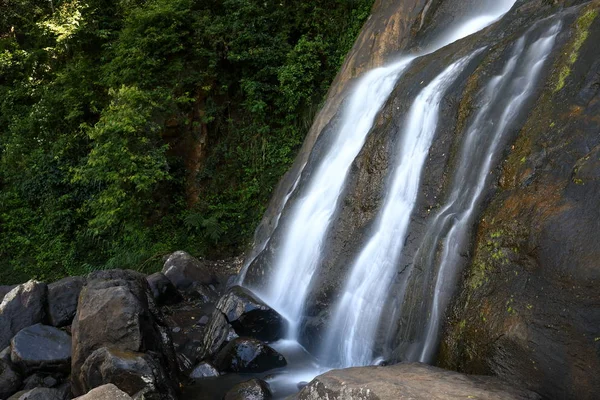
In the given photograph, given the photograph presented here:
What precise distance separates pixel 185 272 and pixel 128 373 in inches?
181

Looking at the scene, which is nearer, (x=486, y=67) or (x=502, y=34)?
(x=486, y=67)

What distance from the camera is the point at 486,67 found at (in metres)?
6.11

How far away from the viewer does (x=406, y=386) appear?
3.73 meters

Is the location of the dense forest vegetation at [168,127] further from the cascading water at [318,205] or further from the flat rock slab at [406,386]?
the flat rock slab at [406,386]

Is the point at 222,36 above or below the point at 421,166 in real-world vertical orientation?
above

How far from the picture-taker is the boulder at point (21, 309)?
7.67m

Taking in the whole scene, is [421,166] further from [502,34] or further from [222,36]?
[222,36]

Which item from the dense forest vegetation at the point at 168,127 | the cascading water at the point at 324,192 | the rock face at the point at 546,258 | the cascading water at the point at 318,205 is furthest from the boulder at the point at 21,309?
the rock face at the point at 546,258

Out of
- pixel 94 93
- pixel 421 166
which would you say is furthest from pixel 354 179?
pixel 94 93

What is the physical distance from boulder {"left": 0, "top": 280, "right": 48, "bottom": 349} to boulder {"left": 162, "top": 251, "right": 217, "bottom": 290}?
243cm

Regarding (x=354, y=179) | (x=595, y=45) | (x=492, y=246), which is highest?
(x=595, y=45)

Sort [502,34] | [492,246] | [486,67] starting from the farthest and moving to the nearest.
→ [502,34], [486,67], [492,246]

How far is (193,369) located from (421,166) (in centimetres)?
384

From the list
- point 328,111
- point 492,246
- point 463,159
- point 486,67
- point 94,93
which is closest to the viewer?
point 492,246
